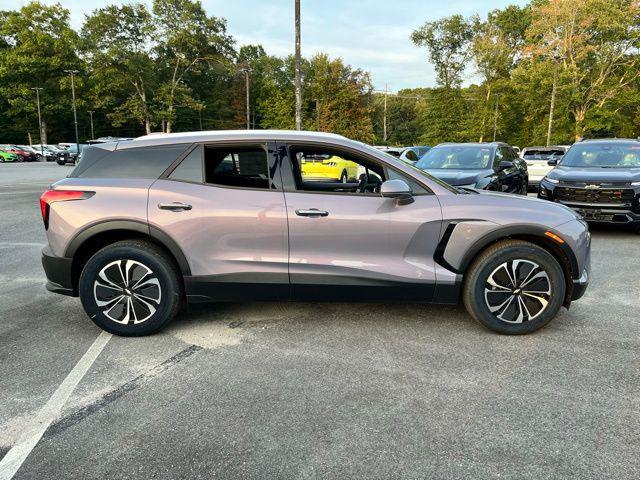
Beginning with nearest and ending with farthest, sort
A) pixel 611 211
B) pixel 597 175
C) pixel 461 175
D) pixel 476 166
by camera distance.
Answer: pixel 611 211, pixel 597 175, pixel 461 175, pixel 476 166

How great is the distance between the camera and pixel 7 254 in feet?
22.7

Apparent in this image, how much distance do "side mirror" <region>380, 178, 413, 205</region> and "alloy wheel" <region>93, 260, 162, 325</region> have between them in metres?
1.95

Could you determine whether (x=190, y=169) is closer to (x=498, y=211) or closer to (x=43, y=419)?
(x=43, y=419)

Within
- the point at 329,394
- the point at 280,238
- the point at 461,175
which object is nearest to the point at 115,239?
the point at 280,238

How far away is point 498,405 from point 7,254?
274 inches

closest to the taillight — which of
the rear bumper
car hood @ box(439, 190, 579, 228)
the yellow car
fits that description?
the rear bumper

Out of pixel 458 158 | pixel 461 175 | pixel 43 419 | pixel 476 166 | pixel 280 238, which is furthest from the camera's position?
pixel 458 158

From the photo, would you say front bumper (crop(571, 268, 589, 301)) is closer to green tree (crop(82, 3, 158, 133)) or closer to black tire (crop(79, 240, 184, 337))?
black tire (crop(79, 240, 184, 337))

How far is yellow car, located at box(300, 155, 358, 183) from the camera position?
4.23 metres

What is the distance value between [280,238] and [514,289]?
1.92 metres

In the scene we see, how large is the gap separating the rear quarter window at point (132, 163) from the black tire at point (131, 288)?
57 centimetres

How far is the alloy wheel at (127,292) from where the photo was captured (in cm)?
382

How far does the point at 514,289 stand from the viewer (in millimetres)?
3836

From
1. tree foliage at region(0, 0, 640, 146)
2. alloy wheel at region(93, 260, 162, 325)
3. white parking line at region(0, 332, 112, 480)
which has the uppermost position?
tree foliage at region(0, 0, 640, 146)
